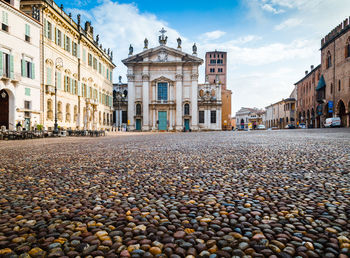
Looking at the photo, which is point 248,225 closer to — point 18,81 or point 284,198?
point 284,198

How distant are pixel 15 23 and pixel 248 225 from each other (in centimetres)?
2259

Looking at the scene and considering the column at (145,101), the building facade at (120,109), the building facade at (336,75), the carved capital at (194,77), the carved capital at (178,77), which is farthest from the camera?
the building facade at (120,109)

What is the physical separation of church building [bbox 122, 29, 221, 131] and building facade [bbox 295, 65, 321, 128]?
924 inches

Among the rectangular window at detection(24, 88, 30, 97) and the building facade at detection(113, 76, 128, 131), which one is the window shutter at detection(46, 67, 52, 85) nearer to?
the rectangular window at detection(24, 88, 30, 97)

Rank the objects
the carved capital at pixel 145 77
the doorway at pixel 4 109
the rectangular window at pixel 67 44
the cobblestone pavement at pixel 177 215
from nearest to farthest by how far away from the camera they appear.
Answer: the cobblestone pavement at pixel 177 215, the doorway at pixel 4 109, the rectangular window at pixel 67 44, the carved capital at pixel 145 77

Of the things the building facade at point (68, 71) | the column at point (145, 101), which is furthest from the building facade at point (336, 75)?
Answer: the building facade at point (68, 71)

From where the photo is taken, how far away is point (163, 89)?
4616cm

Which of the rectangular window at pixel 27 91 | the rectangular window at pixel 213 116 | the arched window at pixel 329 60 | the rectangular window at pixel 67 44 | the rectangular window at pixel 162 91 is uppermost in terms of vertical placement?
the arched window at pixel 329 60

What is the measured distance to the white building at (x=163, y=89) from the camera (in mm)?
45188

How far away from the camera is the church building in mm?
45188

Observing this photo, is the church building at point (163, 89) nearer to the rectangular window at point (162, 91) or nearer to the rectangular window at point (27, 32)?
the rectangular window at point (162, 91)

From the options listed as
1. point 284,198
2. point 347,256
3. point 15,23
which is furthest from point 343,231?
point 15,23

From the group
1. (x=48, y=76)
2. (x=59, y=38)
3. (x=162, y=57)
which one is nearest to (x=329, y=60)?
(x=162, y=57)

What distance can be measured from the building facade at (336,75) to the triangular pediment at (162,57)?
21.3 m
